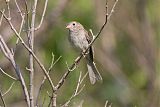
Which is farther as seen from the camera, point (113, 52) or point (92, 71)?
point (113, 52)

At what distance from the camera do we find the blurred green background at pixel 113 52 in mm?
10617

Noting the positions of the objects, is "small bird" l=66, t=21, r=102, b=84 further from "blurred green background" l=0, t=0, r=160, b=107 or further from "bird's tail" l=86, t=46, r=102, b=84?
"blurred green background" l=0, t=0, r=160, b=107

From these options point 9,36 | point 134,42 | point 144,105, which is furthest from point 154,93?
point 9,36

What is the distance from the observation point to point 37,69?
33.5 ft

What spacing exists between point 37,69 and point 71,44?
3174 millimetres

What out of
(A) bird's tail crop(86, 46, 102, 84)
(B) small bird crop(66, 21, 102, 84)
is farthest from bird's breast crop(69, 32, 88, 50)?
(A) bird's tail crop(86, 46, 102, 84)

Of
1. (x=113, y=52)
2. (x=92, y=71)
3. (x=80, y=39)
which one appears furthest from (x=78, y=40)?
(x=113, y=52)

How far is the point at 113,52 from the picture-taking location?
38.0 feet

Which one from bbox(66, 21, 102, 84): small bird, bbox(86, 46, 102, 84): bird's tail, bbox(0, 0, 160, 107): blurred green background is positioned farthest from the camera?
bbox(0, 0, 160, 107): blurred green background

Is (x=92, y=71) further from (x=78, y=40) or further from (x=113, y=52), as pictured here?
(x=113, y=52)

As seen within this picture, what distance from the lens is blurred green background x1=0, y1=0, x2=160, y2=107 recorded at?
10.6 metres

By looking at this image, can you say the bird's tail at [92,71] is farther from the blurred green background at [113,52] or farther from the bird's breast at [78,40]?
the blurred green background at [113,52]

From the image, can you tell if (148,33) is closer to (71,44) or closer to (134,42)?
(134,42)

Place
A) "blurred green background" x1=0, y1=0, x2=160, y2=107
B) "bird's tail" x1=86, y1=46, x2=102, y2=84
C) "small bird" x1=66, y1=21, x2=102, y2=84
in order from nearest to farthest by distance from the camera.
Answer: "bird's tail" x1=86, y1=46, x2=102, y2=84 < "small bird" x1=66, y1=21, x2=102, y2=84 < "blurred green background" x1=0, y1=0, x2=160, y2=107
